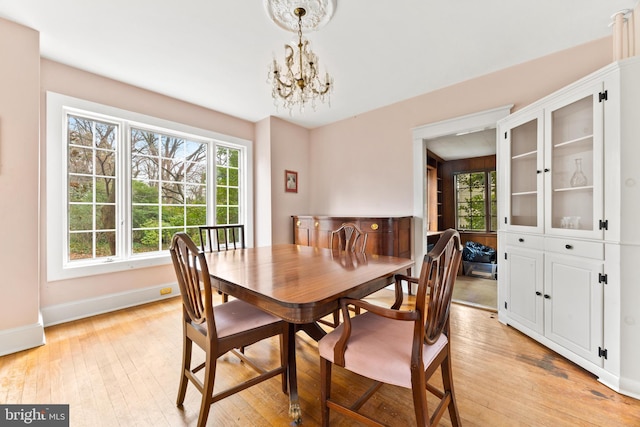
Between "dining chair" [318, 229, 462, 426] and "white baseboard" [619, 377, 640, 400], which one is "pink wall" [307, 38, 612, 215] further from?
"dining chair" [318, 229, 462, 426]

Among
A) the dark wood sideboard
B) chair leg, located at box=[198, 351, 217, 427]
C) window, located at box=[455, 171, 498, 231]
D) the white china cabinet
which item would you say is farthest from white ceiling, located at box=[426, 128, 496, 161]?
chair leg, located at box=[198, 351, 217, 427]

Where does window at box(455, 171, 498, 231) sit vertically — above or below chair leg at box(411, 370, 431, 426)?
above

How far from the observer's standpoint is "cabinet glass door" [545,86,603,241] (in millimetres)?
1778

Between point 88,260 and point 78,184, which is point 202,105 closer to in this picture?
point 78,184

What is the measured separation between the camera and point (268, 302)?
1203mm

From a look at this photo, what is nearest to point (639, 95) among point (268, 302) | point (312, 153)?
point (268, 302)

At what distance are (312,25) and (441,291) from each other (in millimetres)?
2159

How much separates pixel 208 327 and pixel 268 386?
705 millimetres

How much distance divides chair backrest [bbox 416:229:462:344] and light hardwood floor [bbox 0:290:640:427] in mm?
635

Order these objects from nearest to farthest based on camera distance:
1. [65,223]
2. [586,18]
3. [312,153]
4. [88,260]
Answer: [586,18]
[65,223]
[88,260]
[312,153]

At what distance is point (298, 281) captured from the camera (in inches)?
55.3

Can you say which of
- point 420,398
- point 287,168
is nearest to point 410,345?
point 420,398

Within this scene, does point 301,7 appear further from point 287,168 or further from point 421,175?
point 287,168

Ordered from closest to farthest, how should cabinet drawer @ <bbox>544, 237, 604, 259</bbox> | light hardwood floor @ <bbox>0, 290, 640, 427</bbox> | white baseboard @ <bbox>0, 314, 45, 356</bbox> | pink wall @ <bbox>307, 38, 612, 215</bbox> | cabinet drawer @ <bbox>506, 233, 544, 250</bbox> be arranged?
light hardwood floor @ <bbox>0, 290, 640, 427</bbox> < cabinet drawer @ <bbox>544, 237, 604, 259</bbox> < white baseboard @ <bbox>0, 314, 45, 356</bbox> < cabinet drawer @ <bbox>506, 233, 544, 250</bbox> < pink wall @ <bbox>307, 38, 612, 215</bbox>
